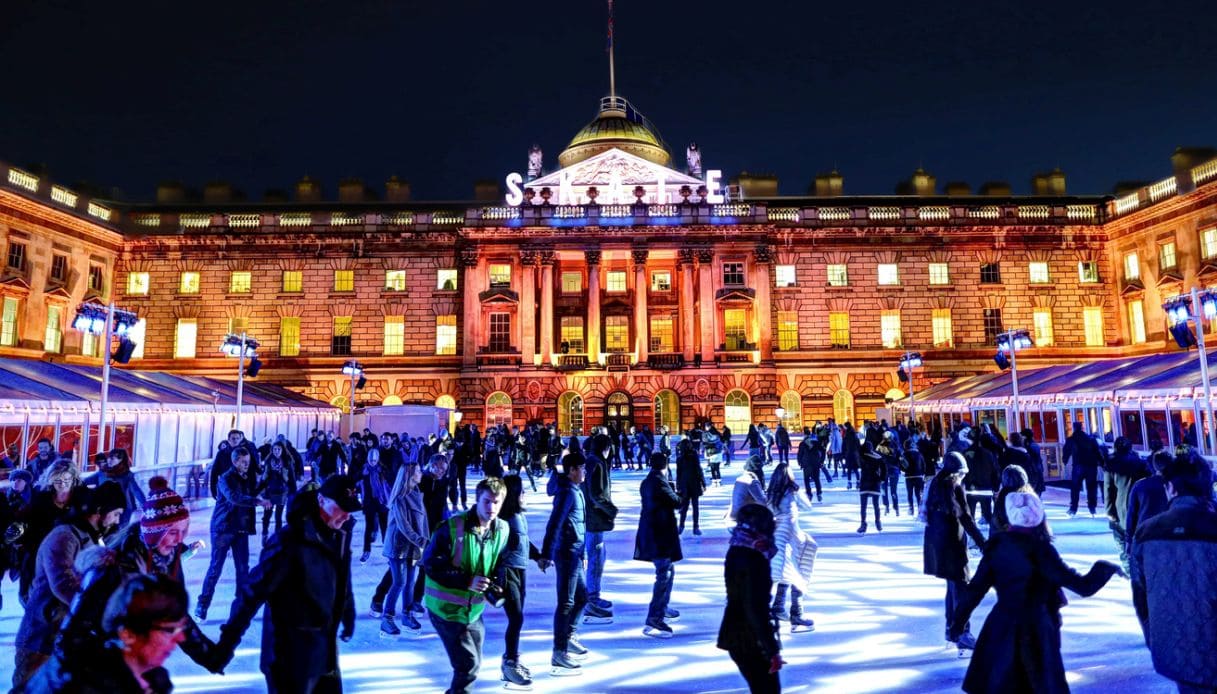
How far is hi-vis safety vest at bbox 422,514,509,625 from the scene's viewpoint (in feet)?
16.7

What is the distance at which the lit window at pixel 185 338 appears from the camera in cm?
4372

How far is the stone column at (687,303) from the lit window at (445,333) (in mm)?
14180

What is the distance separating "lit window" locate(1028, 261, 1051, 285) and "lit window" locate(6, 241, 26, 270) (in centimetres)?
5644

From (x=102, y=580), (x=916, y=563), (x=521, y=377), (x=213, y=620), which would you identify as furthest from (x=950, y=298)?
(x=102, y=580)

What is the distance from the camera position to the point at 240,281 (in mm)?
44531

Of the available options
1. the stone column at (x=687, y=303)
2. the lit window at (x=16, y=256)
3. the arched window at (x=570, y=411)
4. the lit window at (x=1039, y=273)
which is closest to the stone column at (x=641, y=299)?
the stone column at (x=687, y=303)

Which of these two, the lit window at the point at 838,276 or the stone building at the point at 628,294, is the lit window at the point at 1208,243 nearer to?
the stone building at the point at 628,294

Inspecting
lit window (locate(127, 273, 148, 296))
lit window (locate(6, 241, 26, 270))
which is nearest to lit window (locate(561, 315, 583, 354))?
lit window (locate(127, 273, 148, 296))

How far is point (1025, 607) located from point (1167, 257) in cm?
4545

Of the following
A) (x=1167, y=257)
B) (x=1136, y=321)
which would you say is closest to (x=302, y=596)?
(x=1167, y=257)

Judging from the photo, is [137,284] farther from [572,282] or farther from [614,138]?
[614,138]

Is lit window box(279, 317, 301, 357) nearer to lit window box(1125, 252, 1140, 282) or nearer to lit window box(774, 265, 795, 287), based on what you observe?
lit window box(774, 265, 795, 287)

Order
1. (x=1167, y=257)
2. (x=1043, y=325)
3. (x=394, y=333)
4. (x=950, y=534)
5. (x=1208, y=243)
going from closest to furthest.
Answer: (x=950, y=534) → (x=1208, y=243) → (x=1167, y=257) → (x=1043, y=325) → (x=394, y=333)

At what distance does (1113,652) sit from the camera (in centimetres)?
679
